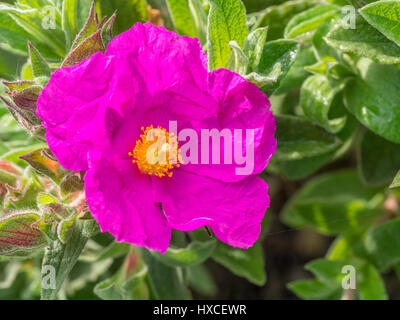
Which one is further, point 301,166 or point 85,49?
point 301,166

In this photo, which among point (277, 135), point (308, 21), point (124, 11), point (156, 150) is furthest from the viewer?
point (277, 135)

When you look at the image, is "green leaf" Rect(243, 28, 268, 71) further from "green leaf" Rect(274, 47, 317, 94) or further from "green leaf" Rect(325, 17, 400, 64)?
"green leaf" Rect(274, 47, 317, 94)

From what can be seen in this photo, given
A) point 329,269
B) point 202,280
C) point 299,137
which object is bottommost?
point 202,280

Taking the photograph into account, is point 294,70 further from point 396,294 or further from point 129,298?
point 396,294

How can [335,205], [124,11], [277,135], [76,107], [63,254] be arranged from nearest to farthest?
[76,107]
[63,254]
[124,11]
[277,135]
[335,205]

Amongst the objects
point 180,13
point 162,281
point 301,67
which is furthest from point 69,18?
point 162,281

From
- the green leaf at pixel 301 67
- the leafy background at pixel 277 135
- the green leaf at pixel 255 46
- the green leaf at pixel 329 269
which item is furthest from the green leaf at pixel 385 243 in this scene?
the green leaf at pixel 255 46

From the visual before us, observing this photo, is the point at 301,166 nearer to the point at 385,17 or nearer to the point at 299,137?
the point at 299,137
